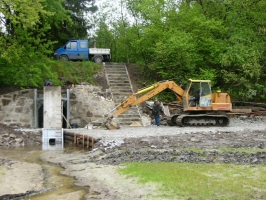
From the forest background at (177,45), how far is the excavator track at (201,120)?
469cm

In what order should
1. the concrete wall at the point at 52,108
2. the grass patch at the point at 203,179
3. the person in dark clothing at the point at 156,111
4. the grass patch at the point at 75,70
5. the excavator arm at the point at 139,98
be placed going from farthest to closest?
the grass patch at the point at 75,70 < the person in dark clothing at the point at 156,111 < the concrete wall at the point at 52,108 < the excavator arm at the point at 139,98 < the grass patch at the point at 203,179

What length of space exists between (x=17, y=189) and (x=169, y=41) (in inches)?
761

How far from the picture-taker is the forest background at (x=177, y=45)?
23.9m

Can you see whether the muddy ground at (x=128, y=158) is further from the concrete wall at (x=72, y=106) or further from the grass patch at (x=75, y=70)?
the grass patch at (x=75, y=70)

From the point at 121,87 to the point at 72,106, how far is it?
3.72 metres

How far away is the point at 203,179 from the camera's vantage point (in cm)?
937

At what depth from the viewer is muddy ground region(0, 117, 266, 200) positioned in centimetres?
937

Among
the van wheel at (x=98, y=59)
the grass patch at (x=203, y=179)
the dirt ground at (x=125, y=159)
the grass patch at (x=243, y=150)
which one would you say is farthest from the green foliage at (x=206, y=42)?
the grass patch at (x=203, y=179)

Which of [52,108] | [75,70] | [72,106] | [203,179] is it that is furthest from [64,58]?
[203,179]

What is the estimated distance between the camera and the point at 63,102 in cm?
2559

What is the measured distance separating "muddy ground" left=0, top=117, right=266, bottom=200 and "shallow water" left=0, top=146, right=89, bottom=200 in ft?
0.54

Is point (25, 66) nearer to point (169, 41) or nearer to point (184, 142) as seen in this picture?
point (169, 41)

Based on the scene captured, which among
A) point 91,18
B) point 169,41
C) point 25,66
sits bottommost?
point 25,66

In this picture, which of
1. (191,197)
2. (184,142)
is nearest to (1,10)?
(184,142)
